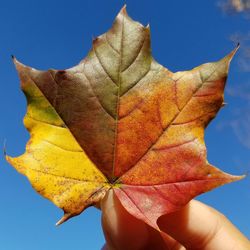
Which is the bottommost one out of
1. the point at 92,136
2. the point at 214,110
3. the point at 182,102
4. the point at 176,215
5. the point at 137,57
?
the point at 176,215

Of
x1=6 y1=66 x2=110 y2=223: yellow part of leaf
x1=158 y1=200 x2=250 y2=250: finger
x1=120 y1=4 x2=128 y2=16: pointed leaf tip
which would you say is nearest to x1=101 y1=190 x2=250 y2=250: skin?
x1=158 y1=200 x2=250 y2=250: finger

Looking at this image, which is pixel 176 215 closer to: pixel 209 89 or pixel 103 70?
pixel 209 89

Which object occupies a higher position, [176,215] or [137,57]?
[137,57]

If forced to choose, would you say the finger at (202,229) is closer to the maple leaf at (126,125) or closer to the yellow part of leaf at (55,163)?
the maple leaf at (126,125)

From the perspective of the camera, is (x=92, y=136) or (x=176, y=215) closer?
(x=92, y=136)

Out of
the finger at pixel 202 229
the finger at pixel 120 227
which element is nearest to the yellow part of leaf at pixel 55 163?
the finger at pixel 120 227

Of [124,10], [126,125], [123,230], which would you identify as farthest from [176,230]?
[124,10]

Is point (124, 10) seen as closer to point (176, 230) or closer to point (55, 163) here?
point (55, 163)

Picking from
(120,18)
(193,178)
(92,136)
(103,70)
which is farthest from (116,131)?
(120,18)
